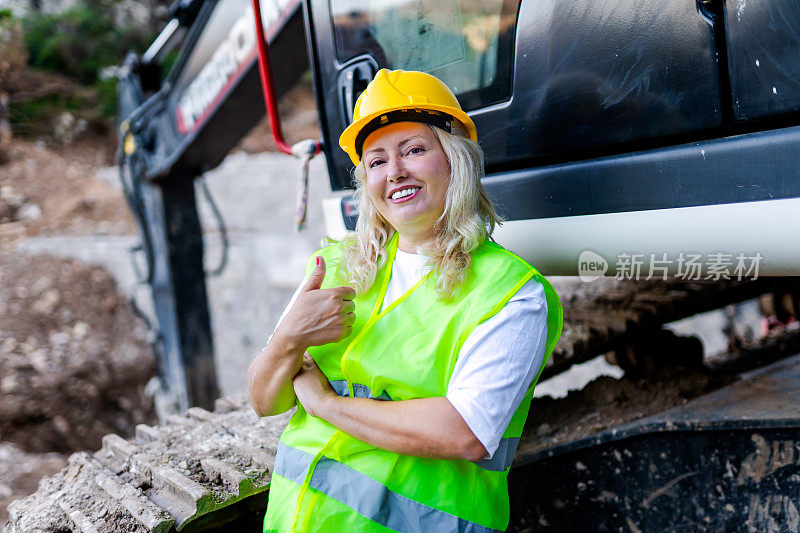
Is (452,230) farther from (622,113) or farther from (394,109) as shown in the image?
(622,113)

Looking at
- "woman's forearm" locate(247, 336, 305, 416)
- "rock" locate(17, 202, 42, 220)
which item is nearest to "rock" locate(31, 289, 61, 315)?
"rock" locate(17, 202, 42, 220)

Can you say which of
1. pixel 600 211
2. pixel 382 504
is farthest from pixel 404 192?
pixel 382 504

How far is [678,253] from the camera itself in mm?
1693

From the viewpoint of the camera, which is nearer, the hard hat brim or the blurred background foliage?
the hard hat brim

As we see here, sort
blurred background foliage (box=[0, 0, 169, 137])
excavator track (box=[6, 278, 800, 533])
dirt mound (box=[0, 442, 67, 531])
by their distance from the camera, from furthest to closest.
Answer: blurred background foliage (box=[0, 0, 169, 137])
dirt mound (box=[0, 442, 67, 531])
excavator track (box=[6, 278, 800, 533])

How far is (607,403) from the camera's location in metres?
2.61

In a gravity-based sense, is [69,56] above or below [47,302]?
above

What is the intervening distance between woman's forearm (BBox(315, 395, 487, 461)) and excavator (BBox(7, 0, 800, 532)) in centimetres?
56

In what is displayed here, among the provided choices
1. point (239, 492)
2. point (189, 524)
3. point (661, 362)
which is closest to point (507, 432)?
point (239, 492)

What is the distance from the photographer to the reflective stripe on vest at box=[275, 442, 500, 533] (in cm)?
141

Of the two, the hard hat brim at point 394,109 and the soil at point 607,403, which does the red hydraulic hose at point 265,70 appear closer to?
the hard hat brim at point 394,109
